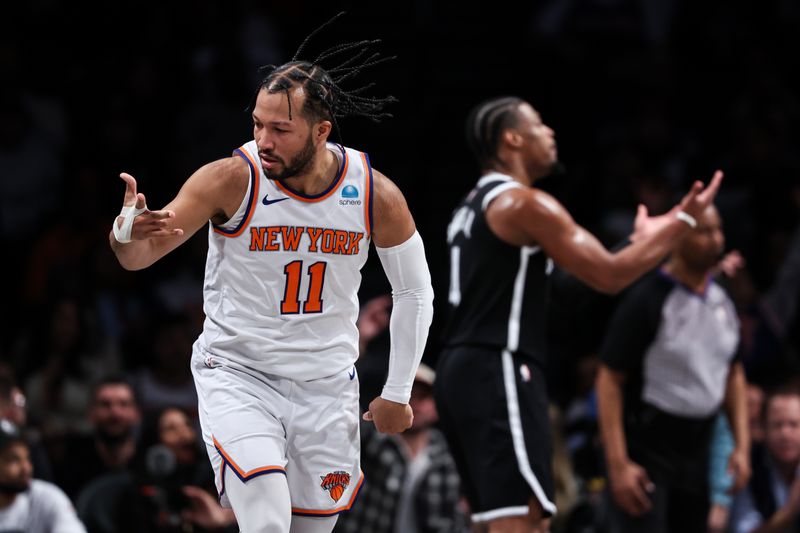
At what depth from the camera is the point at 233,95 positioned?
9828mm

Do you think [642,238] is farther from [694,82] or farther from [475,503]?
[694,82]

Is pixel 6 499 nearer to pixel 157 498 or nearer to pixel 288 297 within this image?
pixel 157 498

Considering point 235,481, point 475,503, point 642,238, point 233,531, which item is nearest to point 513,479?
point 475,503

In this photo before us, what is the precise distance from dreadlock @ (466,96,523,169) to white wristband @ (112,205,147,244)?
221cm

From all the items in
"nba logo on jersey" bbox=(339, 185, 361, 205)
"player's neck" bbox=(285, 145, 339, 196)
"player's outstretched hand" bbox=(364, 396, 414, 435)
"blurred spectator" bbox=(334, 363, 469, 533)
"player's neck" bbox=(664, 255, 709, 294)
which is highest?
"player's neck" bbox=(285, 145, 339, 196)

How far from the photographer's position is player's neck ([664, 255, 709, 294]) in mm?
6062

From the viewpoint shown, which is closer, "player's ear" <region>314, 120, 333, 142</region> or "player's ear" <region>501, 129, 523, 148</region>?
"player's ear" <region>314, 120, 333, 142</region>

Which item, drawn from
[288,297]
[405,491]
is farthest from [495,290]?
[405,491]

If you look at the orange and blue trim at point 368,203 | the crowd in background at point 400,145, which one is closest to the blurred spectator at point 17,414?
the crowd in background at point 400,145

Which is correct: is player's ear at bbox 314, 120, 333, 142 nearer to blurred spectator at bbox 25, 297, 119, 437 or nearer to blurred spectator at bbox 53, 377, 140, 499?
blurred spectator at bbox 53, 377, 140, 499

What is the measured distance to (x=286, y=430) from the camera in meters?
4.10

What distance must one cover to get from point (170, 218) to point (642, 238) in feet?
7.21

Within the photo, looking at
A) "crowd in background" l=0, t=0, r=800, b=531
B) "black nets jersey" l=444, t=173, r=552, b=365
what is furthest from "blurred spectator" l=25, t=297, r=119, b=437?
"black nets jersey" l=444, t=173, r=552, b=365

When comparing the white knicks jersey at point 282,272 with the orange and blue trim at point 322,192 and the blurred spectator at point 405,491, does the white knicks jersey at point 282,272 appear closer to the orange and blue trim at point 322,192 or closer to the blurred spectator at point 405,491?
the orange and blue trim at point 322,192
